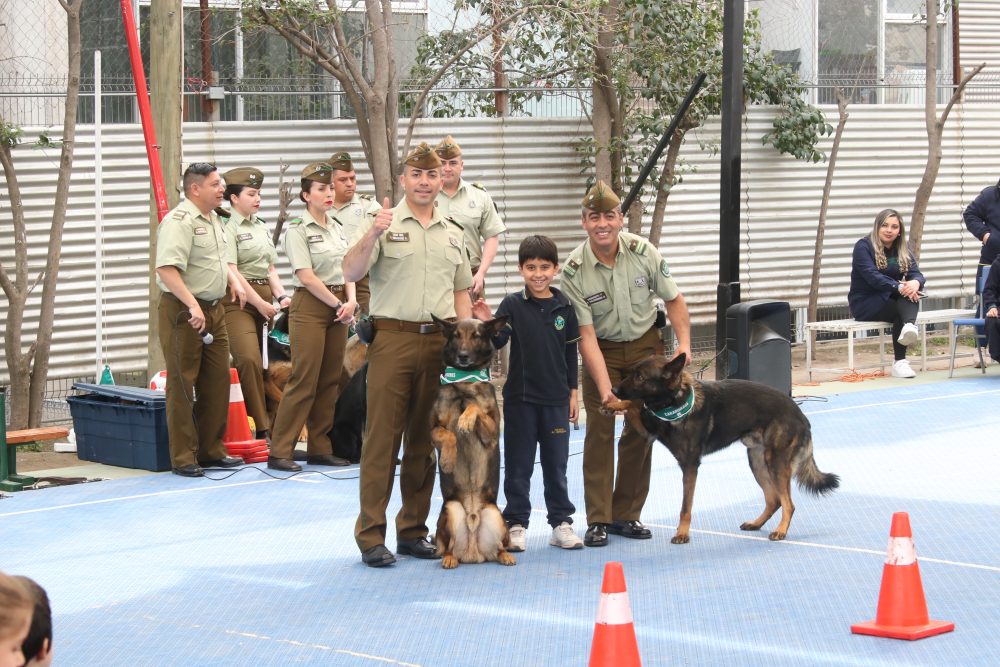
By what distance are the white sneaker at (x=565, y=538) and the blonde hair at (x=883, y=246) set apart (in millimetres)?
7620

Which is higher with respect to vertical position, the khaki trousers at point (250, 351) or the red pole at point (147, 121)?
the red pole at point (147, 121)

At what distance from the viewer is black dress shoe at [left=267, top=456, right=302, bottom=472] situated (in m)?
9.85

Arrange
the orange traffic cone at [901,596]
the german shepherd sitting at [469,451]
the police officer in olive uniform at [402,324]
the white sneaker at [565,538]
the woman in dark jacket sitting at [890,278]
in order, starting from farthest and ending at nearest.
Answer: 1. the woman in dark jacket sitting at [890,278]
2. the white sneaker at [565,538]
3. the police officer in olive uniform at [402,324]
4. the german shepherd sitting at [469,451]
5. the orange traffic cone at [901,596]

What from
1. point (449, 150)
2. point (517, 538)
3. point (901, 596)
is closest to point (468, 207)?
point (449, 150)

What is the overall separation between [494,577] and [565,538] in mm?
690

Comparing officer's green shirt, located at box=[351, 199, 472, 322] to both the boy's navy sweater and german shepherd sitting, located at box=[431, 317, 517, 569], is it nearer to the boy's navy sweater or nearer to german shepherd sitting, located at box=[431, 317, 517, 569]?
german shepherd sitting, located at box=[431, 317, 517, 569]

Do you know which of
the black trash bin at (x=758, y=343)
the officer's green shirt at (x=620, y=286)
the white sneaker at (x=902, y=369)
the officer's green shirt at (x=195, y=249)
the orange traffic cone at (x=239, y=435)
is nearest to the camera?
the officer's green shirt at (x=620, y=286)

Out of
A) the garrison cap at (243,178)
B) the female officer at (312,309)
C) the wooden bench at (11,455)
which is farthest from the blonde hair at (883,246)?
the wooden bench at (11,455)

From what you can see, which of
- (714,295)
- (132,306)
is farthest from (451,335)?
(714,295)

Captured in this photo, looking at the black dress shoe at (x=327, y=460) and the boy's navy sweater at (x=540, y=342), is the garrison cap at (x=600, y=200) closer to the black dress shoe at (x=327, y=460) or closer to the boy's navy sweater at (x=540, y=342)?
the boy's navy sweater at (x=540, y=342)

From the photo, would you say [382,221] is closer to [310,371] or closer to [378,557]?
[378,557]

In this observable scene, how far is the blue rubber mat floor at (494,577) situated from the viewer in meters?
5.65

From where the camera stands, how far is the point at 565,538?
7418 millimetres

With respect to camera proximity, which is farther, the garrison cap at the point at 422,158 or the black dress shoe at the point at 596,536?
the black dress shoe at the point at 596,536
